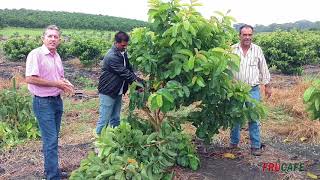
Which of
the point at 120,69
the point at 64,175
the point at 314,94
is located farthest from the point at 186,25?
the point at 64,175

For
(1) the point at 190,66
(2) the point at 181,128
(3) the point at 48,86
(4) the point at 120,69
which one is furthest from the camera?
(4) the point at 120,69

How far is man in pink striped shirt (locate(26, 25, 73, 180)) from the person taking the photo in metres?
4.80

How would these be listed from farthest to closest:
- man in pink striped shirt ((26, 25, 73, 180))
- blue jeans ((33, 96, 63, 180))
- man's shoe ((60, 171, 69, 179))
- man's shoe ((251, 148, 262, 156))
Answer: man's shoe ((251, 148, 262, 156))
man's shoe ((60, 171, 69, 179))
blue jeans ((33, 96, 63, 180))
man in pink striped shirt ((26, 25, 73, 180))

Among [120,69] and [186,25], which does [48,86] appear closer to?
[120,69]

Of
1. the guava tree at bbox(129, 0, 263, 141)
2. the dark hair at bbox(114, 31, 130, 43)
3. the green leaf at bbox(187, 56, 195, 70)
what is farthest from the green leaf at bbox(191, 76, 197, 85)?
the dark hair at bbox(114, 31, 130, 43)

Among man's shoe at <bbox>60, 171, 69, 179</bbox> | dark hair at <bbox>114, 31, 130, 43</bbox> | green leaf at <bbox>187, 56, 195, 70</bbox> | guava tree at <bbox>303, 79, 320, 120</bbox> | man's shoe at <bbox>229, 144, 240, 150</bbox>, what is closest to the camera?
guava tree at <bbox>303, 79, 320, 120</bbox>

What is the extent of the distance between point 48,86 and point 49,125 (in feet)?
1.54

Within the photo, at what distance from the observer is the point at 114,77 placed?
5957 millimetres

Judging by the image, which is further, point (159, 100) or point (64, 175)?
point (64, 175)

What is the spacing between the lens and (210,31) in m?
4.75

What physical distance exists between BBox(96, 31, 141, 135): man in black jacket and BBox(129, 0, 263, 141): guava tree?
616 mm

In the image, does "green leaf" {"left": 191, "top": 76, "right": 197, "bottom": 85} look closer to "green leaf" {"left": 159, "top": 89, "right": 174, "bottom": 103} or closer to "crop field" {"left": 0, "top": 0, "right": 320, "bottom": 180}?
"crop field" {"left": 0, "top": 0, "right": 320, "bottom": 180}

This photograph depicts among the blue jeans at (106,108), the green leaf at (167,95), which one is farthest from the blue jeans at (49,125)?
the green leaf at (167,95)

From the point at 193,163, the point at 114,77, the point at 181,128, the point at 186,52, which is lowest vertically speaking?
the point at 193,163
